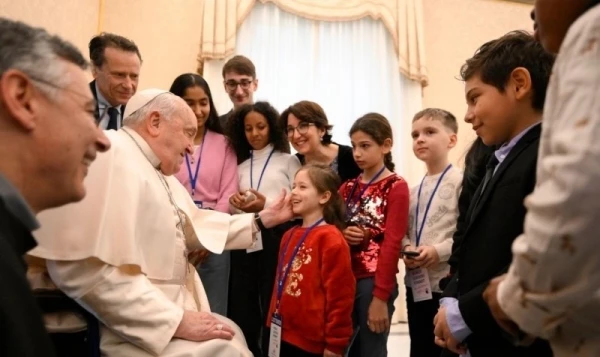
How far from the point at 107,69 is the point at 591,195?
9.16 ft

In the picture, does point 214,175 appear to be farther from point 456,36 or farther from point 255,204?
point 456,36

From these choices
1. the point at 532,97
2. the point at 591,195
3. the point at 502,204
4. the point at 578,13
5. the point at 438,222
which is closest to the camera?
the point at 591,195

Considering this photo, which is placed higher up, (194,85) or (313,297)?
(194,85)

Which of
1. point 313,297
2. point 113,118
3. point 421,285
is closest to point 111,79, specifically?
point 113,118

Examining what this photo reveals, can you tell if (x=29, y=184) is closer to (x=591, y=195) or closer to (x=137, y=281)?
(x=137, y=281)

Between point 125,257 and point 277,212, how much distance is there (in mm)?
1027

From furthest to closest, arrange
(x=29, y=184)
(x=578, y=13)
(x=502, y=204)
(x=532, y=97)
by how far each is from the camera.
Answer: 1. (x=532, y=97)
2. (x=502, y=204)
3. (x=29, y=184)
4. (x=578, y=13)

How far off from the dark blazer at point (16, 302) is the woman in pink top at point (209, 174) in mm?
2189

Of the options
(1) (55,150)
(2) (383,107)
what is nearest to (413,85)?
(2) (383,107)

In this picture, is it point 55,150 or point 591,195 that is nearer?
point 591,195

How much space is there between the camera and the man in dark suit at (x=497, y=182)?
1.40 metres

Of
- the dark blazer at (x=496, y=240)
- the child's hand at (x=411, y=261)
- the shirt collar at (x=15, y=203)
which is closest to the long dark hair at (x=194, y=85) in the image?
the child's hand at (x=411, y=261)

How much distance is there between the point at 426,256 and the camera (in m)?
2.69

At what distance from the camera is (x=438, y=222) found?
287 cm
